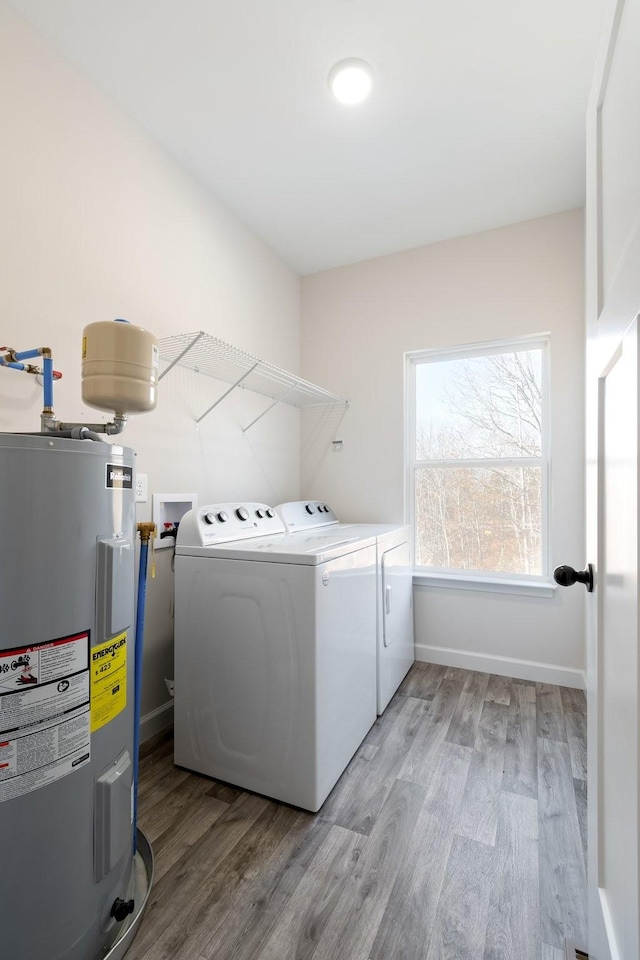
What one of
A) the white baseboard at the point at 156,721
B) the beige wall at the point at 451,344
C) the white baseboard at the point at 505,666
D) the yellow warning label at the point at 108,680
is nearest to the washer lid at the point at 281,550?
the yellow warning label at the point at 108,680

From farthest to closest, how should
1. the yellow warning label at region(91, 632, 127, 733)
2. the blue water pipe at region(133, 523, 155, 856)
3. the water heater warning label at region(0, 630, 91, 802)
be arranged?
the blue water pipe at region(133, 523, 155, 856)
the yellow warning label at region(91, 632, 127, 733)
the water heater warning label at region(0, 630, 91, 802)

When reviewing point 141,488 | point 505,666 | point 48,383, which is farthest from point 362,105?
point 505,666

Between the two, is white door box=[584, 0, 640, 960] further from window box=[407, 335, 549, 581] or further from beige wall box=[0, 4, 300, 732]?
window box=[407, 335, 549, 581]

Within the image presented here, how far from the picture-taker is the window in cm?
266

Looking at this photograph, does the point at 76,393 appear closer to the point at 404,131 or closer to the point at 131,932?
the point at 131,932

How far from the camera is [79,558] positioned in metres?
0.97

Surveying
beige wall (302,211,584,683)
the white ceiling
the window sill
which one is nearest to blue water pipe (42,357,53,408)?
the white ceiling

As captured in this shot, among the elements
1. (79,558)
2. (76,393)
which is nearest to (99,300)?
(76,393)

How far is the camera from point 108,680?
3.45ft

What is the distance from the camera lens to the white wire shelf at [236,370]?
196 cm

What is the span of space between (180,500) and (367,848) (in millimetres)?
1548

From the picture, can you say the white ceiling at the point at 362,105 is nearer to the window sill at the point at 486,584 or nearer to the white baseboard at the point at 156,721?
the window sill at the point at 486,584

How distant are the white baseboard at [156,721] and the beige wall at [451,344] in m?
1.60

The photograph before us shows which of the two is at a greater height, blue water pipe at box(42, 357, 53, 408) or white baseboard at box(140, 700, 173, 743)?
blue water pipe at box(42, 357, 53, 408)
